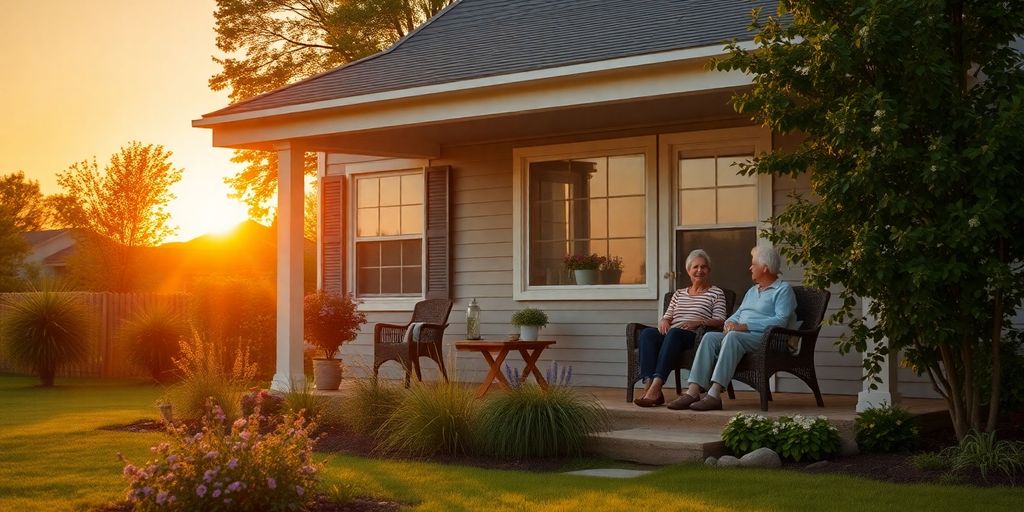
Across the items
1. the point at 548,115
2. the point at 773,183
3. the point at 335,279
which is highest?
the point at 548,115

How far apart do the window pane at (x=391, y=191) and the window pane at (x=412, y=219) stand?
134mm

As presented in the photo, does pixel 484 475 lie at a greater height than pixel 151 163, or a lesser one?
lesser

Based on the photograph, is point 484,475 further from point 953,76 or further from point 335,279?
point 335,279

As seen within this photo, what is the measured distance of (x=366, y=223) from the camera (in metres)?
11.0

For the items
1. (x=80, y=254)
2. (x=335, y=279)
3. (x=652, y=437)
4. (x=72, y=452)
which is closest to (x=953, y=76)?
(x=652, y=437)

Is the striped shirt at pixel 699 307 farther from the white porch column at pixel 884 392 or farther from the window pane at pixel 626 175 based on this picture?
the window pane at pixel 626 175

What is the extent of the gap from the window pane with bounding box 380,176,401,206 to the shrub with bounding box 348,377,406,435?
366cm

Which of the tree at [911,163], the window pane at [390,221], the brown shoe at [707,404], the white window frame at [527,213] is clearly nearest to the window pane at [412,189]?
the window pane at [390,221]

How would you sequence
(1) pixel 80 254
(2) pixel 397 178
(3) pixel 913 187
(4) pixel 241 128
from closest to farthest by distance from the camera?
(3) pixel 913 187
(4) pixel 241 128
(2) pixel 397 178
(1) pixel 80 254

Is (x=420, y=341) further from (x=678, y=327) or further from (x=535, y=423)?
(x=535, y=423)

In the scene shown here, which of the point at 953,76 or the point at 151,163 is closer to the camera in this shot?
the point at 953,76

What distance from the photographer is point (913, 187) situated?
18.9ft

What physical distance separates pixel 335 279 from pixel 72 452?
430 centimetres

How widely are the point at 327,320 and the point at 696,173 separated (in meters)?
3.34
